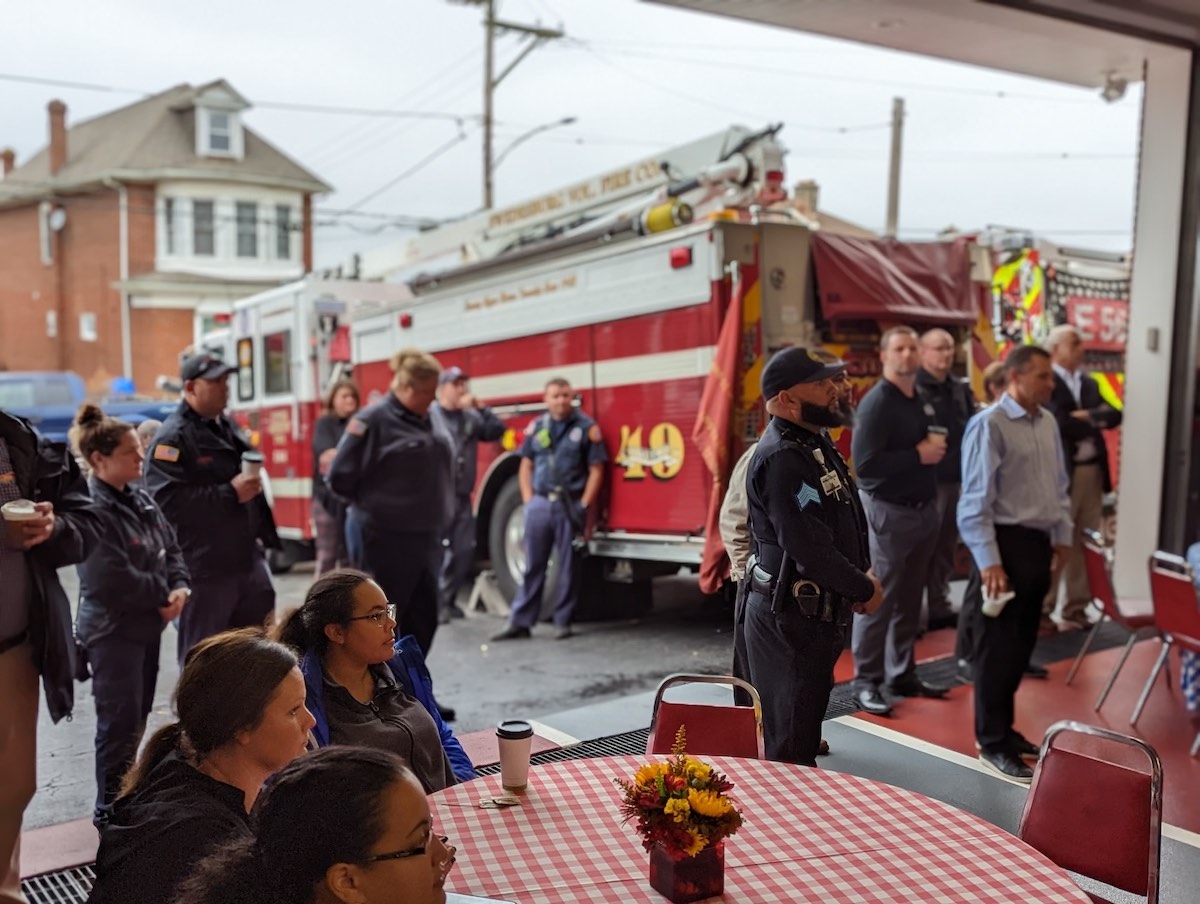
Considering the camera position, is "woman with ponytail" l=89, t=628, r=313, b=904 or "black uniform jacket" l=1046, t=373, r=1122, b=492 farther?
"black uniform jacket" l=1046, t=373, r=1122, b=492

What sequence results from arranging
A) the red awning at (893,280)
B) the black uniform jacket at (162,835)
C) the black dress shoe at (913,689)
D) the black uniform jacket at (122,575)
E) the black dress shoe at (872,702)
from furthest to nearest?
1. the red awning at (893,280)
2. the black dress shoe at (913,689)
3. the black dress shoe at (872,702)
4. the black uniform jacket at (122,575)
5. the black uniform jacket at (162,835)

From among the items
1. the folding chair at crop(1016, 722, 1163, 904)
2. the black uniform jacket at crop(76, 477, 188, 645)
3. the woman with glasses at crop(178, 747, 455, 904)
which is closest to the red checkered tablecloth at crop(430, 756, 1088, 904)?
the folding chair at crop(1016, 722, 1163, 904)

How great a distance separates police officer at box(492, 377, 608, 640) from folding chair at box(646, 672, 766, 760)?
14.4 feet

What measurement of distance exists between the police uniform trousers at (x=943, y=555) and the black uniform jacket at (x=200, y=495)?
3.57 meters

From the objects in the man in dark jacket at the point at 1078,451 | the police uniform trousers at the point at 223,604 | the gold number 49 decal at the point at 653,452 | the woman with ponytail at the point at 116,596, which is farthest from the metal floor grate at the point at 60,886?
the man in dark jacket at the point at 1078,451

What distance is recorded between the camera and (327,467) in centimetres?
849

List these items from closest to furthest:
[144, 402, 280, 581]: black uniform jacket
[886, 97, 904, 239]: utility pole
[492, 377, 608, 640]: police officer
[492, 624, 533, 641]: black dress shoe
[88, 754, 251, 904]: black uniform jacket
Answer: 1. [88, 754, 251, 904]: black uniform jacket
2. [144, 402, 280, 581]: black uniform jacket
3. [492, 377, 608, 640]: police officer
4. [492, 624, 533, 641]: black dress shoe
5. [886, 97, 904, 239]: utility pole

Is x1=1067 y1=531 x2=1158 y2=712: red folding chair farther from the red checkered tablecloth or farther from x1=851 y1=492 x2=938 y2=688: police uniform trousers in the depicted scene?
the red checkered tablecloth

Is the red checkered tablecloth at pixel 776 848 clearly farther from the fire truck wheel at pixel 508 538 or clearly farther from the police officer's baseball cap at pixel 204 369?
the fire truck wheel at pixel 508 538

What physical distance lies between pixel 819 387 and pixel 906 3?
3.60m

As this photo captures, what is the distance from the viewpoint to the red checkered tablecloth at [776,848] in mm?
2195

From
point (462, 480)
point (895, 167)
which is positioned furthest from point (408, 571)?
point (895, 167)

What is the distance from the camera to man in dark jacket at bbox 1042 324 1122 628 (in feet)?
24.1

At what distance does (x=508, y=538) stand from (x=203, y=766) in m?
6.78
